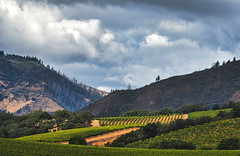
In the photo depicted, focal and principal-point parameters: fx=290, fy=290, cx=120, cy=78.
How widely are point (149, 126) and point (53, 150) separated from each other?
40680mm

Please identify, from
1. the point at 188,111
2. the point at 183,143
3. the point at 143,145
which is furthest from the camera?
the point at 188,111

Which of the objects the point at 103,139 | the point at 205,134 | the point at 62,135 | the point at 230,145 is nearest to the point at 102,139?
the point at 103,139

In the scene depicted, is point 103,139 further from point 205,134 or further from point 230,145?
point 230,145

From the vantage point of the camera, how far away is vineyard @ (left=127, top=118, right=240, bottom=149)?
6738cm

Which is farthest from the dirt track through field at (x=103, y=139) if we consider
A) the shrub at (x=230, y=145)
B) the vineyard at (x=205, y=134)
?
the shrub at (x=230, y=145)

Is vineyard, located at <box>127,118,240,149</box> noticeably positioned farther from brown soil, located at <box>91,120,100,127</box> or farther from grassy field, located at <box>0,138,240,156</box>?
brown soil, located at <box>91,120,100,127</box>

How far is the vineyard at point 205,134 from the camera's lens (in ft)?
221

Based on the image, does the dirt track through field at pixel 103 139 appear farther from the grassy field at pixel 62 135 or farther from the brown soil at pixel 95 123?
the brown soil at pixel 95 123

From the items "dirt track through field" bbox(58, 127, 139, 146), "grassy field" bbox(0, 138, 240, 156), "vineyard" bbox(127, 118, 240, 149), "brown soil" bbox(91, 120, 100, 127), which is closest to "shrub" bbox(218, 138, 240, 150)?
"grassy field" bbox(0, 138, 240, 156)

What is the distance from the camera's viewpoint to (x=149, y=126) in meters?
80.3

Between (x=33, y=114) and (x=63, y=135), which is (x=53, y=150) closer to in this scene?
(x=63, y=135)

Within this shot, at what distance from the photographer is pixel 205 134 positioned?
73125mm

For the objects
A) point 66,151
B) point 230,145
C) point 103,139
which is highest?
point 66,151

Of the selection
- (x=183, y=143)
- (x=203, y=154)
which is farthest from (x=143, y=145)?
(x=203, y=154)
